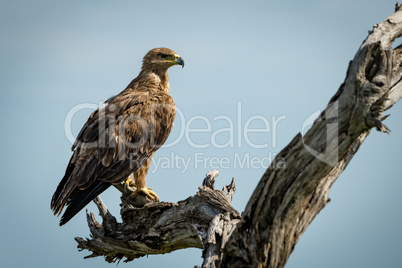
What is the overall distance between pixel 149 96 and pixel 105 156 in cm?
141

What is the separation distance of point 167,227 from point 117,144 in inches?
71.7

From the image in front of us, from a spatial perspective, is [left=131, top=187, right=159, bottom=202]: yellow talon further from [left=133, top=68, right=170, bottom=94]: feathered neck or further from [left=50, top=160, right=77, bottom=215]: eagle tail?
[left=133, top=68, right=170, bottom=94]: feathered neck

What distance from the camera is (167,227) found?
19.7 ft

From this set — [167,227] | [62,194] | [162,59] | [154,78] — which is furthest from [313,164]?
[162,59]

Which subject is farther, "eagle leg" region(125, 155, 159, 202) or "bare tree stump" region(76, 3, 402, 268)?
"eagle leg" region(125, 155, 159, 202)

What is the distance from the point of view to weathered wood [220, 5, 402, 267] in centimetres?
389

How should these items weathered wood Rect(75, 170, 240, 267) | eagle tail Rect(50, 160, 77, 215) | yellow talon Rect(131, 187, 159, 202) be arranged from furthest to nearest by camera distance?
yellow talon Rect(131, 187, 159, 202) → eagle tail Rect(50, 160, 77, 215) → weathered wood Rect(75, 170, 240, 267)

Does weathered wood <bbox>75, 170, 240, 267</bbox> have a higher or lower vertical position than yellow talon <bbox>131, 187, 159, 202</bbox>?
lower

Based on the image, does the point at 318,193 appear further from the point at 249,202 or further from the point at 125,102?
the point at 125,102

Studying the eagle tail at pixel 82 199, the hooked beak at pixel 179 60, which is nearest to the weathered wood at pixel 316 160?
the eagle tail at pixel 82 199

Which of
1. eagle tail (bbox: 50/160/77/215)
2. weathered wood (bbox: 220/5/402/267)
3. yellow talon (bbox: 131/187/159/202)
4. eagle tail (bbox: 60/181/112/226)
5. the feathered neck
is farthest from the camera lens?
the feathered neck

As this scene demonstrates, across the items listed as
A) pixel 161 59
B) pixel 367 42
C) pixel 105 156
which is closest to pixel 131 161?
pixel 105 156

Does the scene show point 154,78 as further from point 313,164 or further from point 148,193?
point 313,164

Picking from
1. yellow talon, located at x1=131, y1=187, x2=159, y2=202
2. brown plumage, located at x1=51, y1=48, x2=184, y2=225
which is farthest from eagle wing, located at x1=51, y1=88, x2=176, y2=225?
yellow talon, located at x1=131, y1=187, x2=159, y2=202
